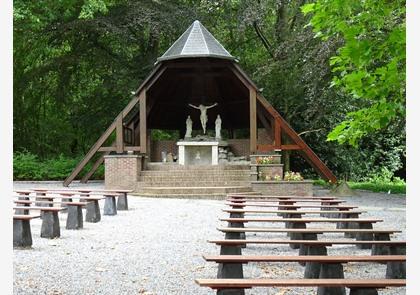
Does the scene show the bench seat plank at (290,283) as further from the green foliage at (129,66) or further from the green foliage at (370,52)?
the green foliage at (129,66)

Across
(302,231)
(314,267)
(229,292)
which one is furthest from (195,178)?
(229,292)

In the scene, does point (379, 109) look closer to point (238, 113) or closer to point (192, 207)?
point (192, 207)

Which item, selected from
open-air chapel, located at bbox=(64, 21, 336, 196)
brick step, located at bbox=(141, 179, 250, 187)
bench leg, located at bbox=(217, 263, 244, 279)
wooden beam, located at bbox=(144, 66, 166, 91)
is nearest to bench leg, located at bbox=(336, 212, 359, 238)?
bench leg, located at bbox=(217, 263, 244, 279)

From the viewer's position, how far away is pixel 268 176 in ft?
57.8

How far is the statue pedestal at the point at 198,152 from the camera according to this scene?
66.4 ft

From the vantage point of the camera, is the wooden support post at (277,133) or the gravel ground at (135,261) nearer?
the gravel ground at (135,261)

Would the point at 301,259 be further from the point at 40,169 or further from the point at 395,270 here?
the point at 40,169

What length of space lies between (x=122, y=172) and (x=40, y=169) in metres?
6.94

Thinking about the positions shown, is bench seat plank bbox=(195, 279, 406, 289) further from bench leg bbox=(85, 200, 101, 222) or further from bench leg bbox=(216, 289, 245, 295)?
bench leg bbox=(85, 200, 101, 222)

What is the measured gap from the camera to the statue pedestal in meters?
20.2

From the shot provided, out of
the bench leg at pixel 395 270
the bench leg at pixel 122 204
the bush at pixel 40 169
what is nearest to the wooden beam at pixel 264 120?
the bush at pixel 40 169

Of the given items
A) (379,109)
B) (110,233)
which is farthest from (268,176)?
(379,109)

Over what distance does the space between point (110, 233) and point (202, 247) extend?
2.00 meters

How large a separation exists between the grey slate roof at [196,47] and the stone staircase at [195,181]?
12.6 ft
